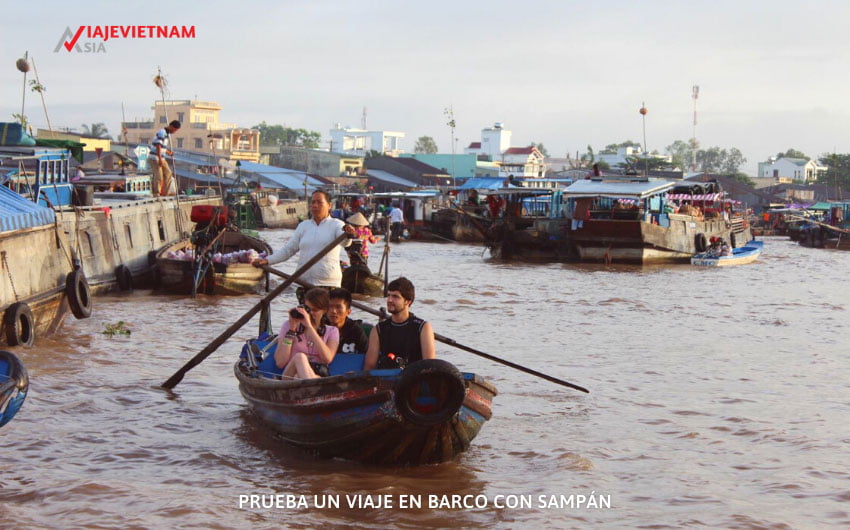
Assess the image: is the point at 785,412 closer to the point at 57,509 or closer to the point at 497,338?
the point at 497,338

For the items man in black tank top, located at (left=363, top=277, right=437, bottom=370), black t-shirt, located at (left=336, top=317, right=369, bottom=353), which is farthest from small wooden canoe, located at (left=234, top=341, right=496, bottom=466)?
man in black tank top, located at (left=363, top=277, right=437, bottom=370)

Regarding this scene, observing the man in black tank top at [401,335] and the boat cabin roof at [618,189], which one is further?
the boat cabin roof at [618,189]

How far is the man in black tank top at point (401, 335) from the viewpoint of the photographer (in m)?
7.02

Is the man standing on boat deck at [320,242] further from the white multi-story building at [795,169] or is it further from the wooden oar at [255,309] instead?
the white multi-story building at [795,169]

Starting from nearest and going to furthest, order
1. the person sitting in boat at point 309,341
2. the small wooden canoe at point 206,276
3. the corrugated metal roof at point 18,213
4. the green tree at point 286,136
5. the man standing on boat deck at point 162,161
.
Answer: the person sitting in boat at point 309,341 → the corrugated metal roof at point 18,213 → the small wooden canoe at point 206,276 → the man standing on boat deck at point 162,161 → the green tree at point 286,136

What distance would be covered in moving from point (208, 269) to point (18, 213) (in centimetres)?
561

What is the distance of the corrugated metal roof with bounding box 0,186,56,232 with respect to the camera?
11.9 meters

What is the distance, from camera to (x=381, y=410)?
681cm

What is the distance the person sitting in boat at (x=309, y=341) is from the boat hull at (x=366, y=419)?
9.3 inches

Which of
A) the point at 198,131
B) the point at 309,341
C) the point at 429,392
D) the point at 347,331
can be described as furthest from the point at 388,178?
the point at 429,392

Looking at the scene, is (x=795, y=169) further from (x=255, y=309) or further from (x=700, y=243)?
(x=255, y=309)

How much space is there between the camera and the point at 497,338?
14.8 metres

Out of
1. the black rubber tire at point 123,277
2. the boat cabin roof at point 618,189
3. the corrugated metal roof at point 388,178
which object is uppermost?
the corrugated metal roof at point 388,178

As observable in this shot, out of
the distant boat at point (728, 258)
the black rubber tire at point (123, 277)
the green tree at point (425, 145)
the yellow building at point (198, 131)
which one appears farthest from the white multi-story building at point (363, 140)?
the black rubber tire at point (123, 277)
